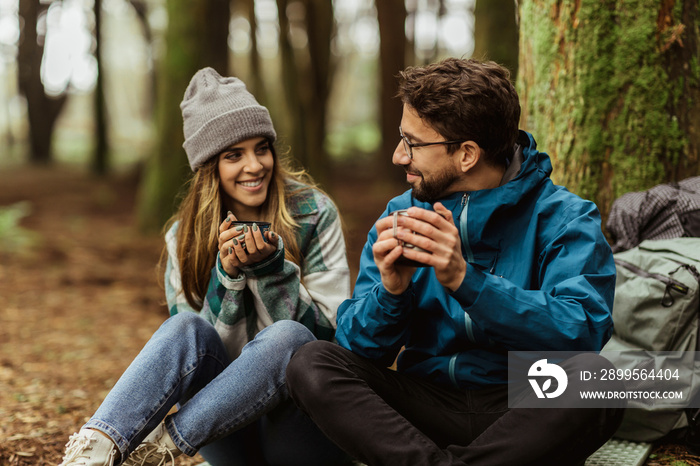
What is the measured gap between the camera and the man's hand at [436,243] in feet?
7.61

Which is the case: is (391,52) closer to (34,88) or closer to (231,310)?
(231,310)

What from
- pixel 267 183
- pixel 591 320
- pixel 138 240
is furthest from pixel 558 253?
pixel 138 240

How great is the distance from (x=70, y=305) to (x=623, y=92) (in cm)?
565

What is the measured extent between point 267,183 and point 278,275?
56cm

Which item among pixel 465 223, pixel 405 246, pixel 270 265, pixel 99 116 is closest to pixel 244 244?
pixel 270 265

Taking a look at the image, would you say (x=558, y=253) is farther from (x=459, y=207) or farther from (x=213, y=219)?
(x=213, y=219)

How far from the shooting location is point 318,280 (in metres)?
3.23

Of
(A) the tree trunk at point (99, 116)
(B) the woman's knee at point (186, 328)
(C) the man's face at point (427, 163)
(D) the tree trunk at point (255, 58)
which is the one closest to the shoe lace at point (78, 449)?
(B) the woman's knee at point (186, 328)

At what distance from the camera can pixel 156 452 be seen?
2.76 m

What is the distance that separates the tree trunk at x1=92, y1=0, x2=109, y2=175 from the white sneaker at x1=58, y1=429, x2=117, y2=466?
15.1 m

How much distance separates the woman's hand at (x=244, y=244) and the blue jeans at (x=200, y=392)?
28 cm

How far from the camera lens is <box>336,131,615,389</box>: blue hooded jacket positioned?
2.37 metres

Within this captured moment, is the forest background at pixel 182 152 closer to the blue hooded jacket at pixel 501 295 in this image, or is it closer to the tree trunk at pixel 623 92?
the tree trunk at pixel 623 92

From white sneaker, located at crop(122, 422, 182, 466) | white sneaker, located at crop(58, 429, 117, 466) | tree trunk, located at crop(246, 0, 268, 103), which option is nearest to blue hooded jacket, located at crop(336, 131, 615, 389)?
white sneaker, located at crop(122, 422, 182, 466)
